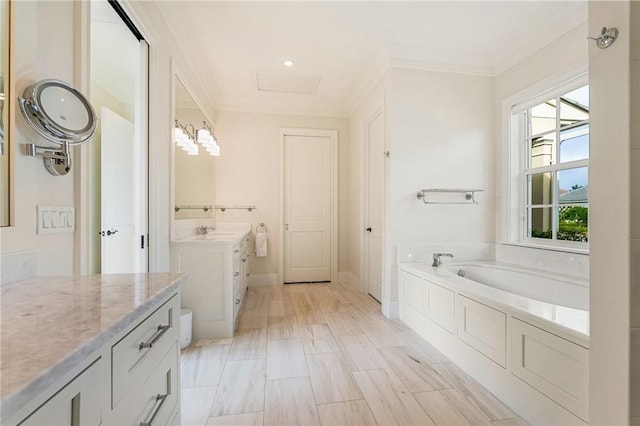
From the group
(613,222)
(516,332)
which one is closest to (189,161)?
(516,332)

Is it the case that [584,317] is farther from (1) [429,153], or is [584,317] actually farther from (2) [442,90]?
(2) [442,90]

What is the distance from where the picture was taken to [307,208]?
4375mm

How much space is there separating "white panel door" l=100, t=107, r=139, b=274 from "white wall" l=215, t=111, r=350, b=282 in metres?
1.48

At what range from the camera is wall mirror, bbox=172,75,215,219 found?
2629mm

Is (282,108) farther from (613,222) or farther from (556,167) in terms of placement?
(613,222)

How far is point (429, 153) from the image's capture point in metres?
2.97

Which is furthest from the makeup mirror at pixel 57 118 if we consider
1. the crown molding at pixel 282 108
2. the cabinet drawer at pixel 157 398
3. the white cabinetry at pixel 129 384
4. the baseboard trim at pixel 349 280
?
the baseboard trim at pixel 349 280

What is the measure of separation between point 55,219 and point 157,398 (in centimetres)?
80

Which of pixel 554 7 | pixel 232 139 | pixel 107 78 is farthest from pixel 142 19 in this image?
pixel 554 7

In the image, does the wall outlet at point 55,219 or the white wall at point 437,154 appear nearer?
the wall outlet at point 55,219

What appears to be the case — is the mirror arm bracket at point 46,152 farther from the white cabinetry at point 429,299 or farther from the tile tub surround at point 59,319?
the white cabinetry at point 429,299

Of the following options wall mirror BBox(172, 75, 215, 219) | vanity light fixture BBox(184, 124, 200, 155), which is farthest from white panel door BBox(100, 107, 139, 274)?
vanity light fixture BBox(184, 124, 200, 155)

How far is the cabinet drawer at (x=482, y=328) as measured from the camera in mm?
1707

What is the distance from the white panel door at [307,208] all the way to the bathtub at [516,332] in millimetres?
1819
